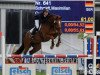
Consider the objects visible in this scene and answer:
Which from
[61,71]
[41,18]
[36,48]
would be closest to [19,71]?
[61,71]

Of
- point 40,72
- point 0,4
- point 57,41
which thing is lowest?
point 40,72

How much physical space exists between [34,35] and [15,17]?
2355 millimetres

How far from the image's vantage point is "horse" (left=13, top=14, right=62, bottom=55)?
10000 mm

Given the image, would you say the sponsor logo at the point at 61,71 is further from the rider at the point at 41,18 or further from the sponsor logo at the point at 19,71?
the rider at the point at 41,18

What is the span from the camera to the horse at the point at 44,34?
1000cm

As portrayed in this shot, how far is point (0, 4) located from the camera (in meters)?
12.5

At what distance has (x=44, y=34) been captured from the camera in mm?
10359

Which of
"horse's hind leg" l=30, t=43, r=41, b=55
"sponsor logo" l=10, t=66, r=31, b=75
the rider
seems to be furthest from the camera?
"horse's hind leg" l=30, t=43, r=41, b=55

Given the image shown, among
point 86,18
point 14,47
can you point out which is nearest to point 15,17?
point 14,47

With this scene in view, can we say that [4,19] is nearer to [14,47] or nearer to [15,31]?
[15,31]

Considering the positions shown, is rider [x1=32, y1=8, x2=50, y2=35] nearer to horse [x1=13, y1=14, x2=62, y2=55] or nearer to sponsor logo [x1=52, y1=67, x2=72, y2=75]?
horse [x1=13, y1=14, x2=62, y2=55]

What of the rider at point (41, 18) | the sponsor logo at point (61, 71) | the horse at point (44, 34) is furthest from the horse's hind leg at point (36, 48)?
the sponsor logo at point (61, 71)

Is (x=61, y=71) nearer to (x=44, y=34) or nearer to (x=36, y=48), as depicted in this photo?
(x=44, y=34)

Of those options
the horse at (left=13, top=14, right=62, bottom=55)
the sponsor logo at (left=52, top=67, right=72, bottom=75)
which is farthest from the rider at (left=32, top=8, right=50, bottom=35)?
the sponsor logo at (left=52, top=67, right=72, bottom=75)
